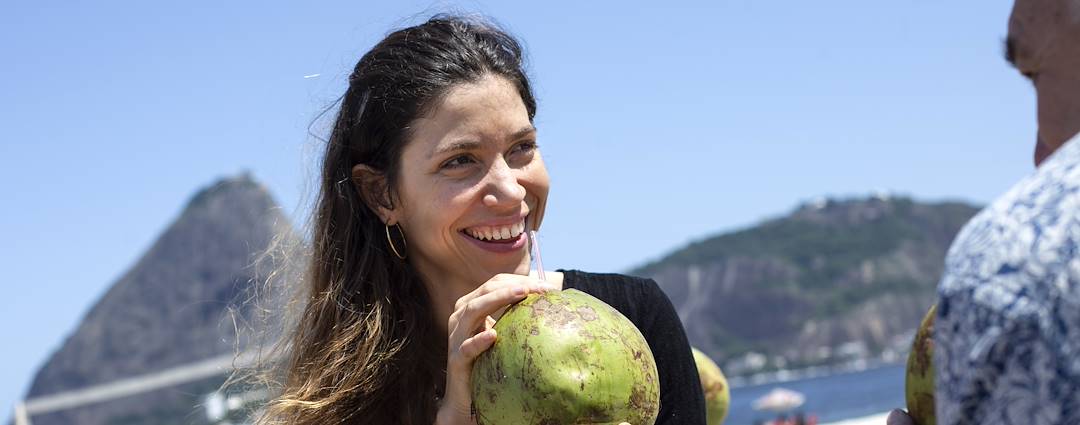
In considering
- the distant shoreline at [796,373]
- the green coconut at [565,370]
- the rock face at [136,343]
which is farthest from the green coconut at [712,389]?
the rock face at [136,343]

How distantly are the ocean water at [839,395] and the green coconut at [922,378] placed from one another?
63.8 meters

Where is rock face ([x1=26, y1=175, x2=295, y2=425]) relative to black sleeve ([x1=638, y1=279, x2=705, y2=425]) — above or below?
below

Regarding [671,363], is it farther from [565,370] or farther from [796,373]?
[796,373]

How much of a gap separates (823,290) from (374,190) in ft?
536

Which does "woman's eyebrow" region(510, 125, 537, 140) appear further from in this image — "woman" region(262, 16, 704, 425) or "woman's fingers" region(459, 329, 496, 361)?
"woman's fingers" region(459, 329, 496, 361)

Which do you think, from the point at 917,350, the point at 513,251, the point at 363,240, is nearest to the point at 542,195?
the point at 513,251

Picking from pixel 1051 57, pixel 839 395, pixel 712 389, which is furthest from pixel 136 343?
pixel 1051 57

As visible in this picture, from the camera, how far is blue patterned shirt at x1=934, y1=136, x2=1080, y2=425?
141 cm

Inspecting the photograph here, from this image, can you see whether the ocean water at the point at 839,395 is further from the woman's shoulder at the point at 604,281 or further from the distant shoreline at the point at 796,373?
the woman's shoulder at the point at 604,281

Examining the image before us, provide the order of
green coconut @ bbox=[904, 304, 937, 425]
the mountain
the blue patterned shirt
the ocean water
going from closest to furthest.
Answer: the blue patterned shirt
green coconut @ bbox=[904, 304, 937, 425]
the ocean water
the mountain

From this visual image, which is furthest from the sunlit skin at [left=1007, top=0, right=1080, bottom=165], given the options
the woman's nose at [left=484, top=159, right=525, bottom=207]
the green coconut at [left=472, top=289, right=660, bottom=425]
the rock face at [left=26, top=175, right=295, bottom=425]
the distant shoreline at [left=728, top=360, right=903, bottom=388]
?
the rock face at [left=26, top=175, right=295, bottom=425]

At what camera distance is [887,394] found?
102750 millimetres

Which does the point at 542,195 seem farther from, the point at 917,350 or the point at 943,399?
the point at 943,399

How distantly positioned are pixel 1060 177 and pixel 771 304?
163 metres
